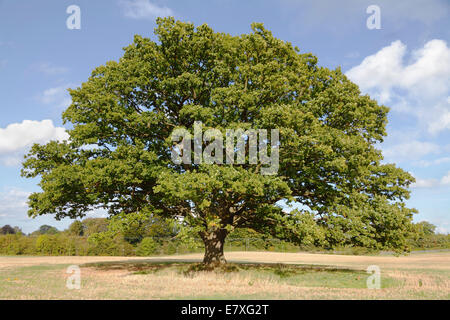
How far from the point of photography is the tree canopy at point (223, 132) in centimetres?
1731

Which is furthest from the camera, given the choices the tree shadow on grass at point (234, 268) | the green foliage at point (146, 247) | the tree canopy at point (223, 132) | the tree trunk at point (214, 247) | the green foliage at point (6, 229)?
the green foliage at point (6, 229)

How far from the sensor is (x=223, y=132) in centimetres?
1730

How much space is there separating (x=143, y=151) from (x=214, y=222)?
19.8 ft

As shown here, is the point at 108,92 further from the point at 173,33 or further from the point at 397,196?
the point at 397,196

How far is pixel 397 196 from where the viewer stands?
20.3 meters
